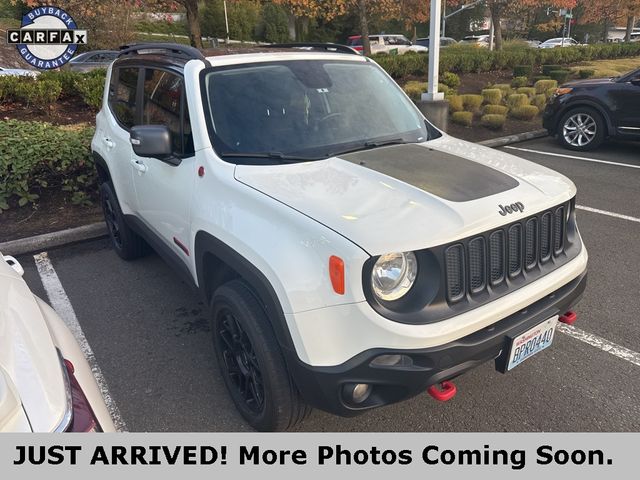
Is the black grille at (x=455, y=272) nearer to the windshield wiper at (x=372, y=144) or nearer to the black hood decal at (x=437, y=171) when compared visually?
the black hood decal at (x=437, y=171)

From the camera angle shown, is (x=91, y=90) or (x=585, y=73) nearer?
(x=91, y=90)

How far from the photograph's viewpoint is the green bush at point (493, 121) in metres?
9.85

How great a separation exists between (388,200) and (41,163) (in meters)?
4.93

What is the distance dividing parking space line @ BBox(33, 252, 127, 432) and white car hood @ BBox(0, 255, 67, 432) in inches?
42.3

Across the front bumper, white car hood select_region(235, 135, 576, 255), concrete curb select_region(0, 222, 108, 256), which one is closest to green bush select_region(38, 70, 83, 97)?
concrete curb select_region(0, 222, 108, 256)

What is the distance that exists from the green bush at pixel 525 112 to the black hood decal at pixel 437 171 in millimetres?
8582

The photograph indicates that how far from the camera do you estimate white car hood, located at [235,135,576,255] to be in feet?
6.89

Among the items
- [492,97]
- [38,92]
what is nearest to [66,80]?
[38,92]

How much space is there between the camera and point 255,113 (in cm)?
302

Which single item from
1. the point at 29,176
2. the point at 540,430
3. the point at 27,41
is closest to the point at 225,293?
the point at 540,430

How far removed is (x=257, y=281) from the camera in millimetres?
2330

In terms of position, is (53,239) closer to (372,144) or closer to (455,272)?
(372,144)

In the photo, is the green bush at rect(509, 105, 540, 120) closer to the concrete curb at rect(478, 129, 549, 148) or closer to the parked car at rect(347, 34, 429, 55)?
the concrete curb at rect(478, 129, 549, 148)

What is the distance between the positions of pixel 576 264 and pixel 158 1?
13.0 meters
